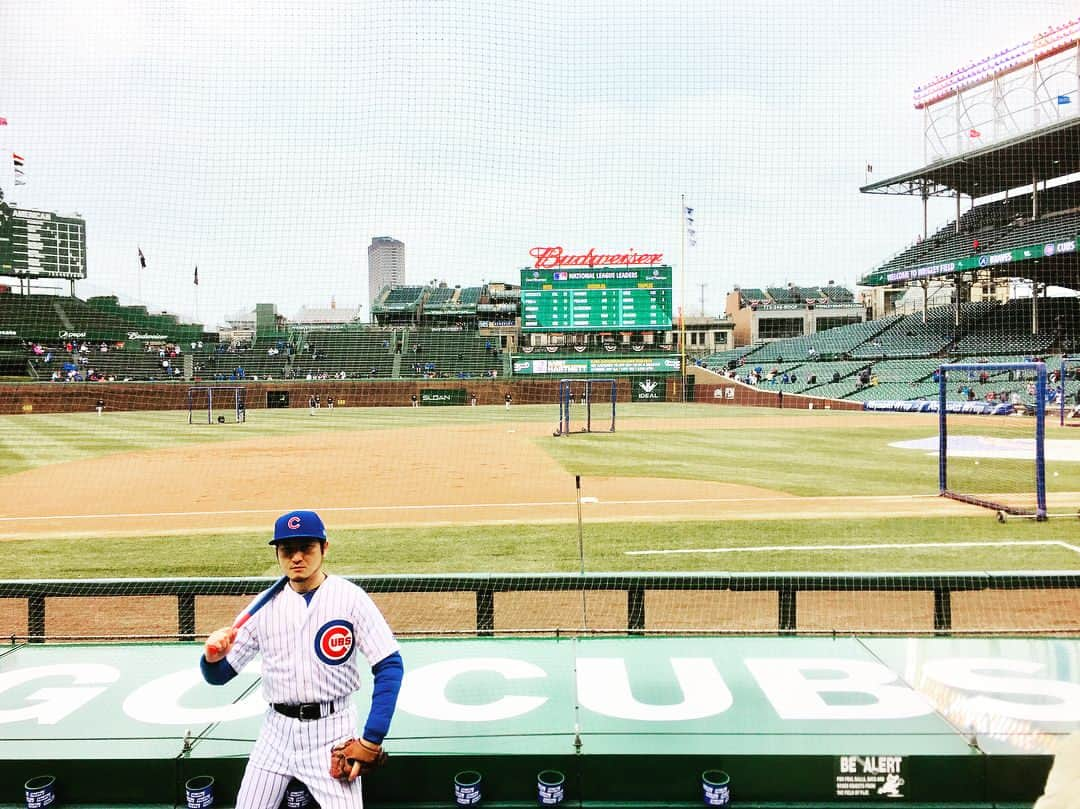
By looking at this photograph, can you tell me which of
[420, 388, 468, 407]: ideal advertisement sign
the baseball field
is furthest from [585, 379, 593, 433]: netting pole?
[420, 388, 468, 407]: ideal advertisement sign

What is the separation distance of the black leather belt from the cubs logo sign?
0.18m

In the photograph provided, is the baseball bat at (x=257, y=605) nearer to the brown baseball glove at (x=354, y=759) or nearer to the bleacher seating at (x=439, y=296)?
the brown baseball glove at (x=354, y=759)

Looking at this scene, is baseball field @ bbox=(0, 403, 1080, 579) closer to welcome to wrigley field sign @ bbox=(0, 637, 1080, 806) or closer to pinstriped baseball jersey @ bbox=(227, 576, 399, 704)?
welcome to wrigley field sign @ bbox=(0, 637, 1080, 806)

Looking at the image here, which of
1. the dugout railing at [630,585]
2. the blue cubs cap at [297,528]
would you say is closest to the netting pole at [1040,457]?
the dugout railing at [630,585]

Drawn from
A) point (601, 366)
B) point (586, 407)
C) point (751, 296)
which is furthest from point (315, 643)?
point (751, 296)

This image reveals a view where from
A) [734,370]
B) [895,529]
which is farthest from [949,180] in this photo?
[895,529]

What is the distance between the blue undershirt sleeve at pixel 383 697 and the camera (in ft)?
8.70

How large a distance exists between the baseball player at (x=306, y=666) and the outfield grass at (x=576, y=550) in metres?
5.24

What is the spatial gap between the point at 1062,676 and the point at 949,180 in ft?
129

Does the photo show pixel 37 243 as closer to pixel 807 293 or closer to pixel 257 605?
pixel 257 605

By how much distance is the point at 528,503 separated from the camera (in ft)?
40.9

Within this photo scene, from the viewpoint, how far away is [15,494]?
14141mm

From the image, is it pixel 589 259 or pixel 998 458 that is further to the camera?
pixel 589 259

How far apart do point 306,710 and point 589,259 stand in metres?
46.9
